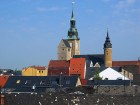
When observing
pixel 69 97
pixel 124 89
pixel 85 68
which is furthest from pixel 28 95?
pixel 85 68

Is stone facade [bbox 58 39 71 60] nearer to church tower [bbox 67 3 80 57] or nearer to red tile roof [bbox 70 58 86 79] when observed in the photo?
church tower [bbox 67 3 80 57]

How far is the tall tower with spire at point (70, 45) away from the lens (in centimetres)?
15088

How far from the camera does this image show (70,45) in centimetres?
15600

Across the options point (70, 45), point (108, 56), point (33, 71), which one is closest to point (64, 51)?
point (70, 45)

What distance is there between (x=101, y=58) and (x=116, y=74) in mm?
53135

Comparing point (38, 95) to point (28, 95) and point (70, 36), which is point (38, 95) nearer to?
point (28, 95)

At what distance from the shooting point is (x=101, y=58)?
5655 inches

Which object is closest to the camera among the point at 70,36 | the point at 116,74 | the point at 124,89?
the point at 124,89

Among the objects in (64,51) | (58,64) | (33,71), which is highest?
(64,51)

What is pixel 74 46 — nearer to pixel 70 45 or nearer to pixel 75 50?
pixel 75 50

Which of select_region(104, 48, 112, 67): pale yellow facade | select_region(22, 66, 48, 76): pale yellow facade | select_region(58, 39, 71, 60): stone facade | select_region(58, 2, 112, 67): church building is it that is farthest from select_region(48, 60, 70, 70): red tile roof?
select_region(58, 39, 71, 60): stone facade

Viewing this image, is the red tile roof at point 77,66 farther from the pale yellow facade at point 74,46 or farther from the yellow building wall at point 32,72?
the pale yellow facade at point 74,46

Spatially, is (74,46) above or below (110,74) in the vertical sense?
above

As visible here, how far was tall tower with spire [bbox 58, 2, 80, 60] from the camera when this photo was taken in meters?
151
